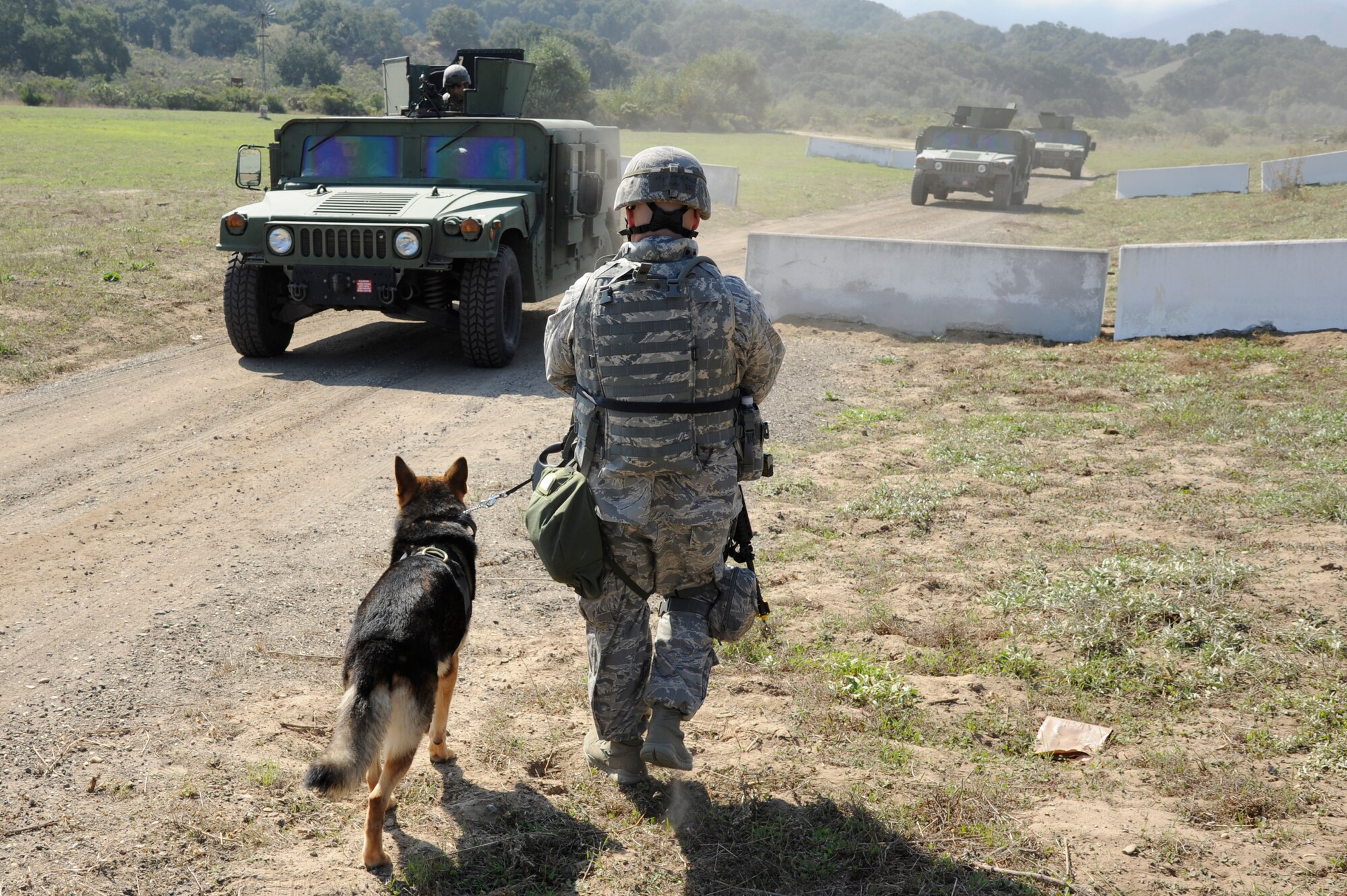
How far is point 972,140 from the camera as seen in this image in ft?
75.4

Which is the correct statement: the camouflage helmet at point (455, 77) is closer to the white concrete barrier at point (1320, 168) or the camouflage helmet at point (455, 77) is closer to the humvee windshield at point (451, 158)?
the humvee windshield at point (451, 158)

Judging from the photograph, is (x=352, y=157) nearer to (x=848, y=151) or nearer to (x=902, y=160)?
(x=902, y=160)

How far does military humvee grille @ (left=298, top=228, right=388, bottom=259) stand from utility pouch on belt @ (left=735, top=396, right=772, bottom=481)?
17.4ft

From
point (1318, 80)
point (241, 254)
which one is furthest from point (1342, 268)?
point (1318, 80)

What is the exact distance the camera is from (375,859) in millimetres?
2795

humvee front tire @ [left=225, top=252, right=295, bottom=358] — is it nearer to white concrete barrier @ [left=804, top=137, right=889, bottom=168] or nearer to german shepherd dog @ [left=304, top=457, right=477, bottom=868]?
german shepherd dog @ [left=304, top=457, right=477, bottom=868]

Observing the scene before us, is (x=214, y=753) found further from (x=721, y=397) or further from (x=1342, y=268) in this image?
(x=1342, y=268)

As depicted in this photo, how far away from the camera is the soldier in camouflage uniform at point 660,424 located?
2.87 m

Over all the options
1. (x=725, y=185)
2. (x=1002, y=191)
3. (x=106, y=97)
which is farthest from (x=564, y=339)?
(x=106, y=97)

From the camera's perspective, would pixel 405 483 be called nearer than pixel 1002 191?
Yes

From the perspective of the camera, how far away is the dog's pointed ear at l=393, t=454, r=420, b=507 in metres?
3.44

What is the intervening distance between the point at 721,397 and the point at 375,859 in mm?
1448

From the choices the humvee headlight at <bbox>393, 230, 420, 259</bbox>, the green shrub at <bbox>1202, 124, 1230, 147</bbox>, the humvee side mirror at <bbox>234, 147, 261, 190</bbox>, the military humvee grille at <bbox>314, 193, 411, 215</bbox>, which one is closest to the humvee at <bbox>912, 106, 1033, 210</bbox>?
the humvee side mirror at <bbox>234, 147, 261, 190</bbox>

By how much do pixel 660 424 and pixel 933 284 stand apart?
7449 mm
